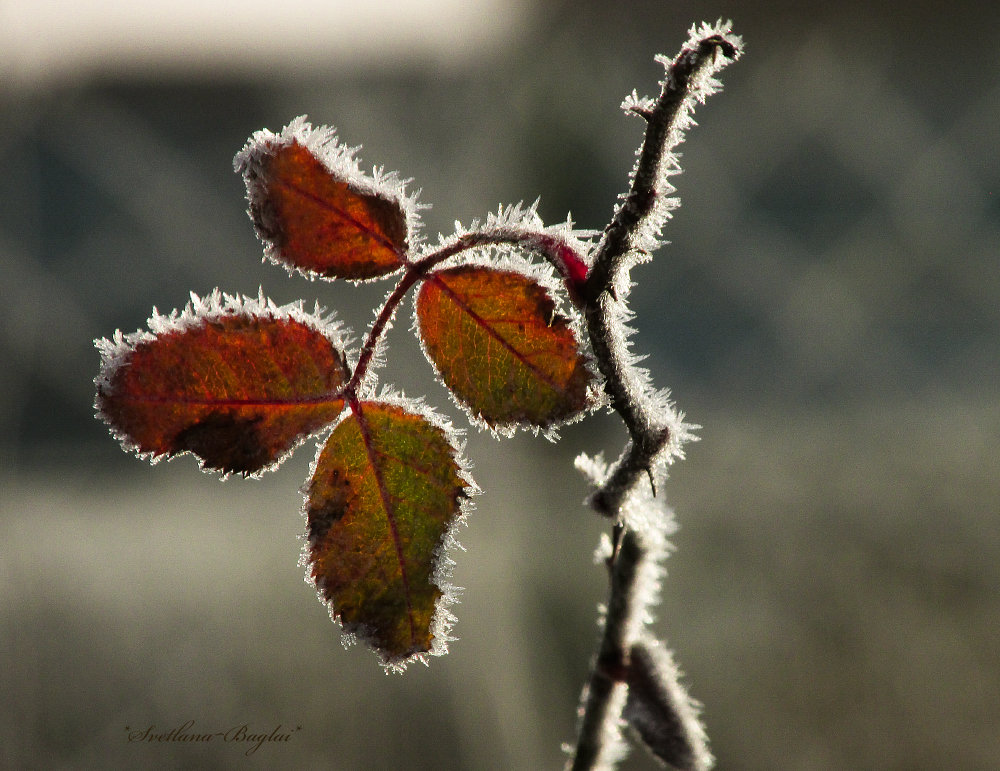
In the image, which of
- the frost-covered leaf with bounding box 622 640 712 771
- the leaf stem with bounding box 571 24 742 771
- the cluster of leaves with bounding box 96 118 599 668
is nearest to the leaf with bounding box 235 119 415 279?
the cluster of leaves with bounding box 96 118 599 668

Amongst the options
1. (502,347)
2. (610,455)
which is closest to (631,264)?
(502,347)

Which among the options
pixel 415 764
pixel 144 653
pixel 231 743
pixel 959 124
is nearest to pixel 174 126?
pixel 144 653

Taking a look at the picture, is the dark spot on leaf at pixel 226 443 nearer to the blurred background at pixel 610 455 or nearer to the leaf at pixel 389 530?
the leaf at pixel 389 530

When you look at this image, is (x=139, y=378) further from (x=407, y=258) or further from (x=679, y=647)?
(x=679, y=647)

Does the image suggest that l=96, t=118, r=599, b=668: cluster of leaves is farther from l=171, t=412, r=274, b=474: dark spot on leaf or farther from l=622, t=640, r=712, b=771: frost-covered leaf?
l=622, t=640, r=712, b=771: frost-covered leaf

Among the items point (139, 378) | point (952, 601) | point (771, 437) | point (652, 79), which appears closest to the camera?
point (139, 378)

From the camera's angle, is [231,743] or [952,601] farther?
[952,601]

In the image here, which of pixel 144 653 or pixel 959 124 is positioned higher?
pixel 959 124
